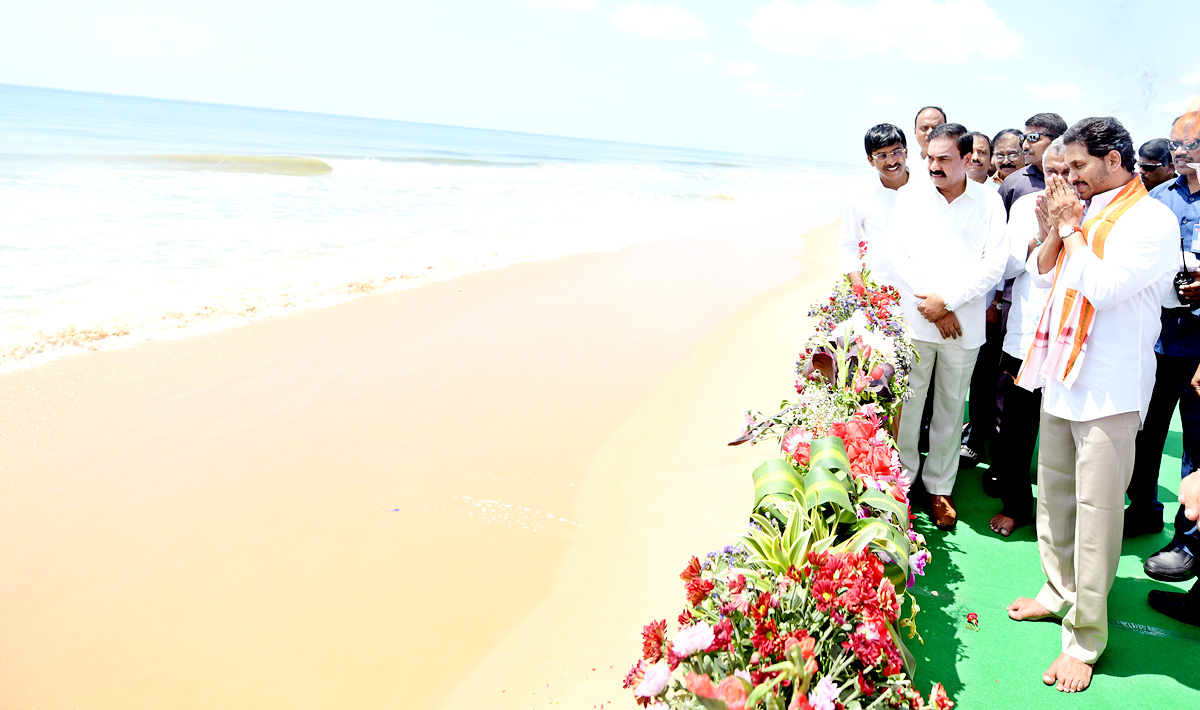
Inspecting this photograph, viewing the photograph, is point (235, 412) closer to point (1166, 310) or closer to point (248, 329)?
point (248, 329)

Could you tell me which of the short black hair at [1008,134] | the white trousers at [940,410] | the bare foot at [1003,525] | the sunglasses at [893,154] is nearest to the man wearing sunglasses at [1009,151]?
the short black hair at [1008,134]

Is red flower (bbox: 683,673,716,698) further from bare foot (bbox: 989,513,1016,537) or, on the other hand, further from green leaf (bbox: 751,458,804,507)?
bare foot (bbox: 989,513,1016,537)

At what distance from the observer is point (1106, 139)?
2389 mm

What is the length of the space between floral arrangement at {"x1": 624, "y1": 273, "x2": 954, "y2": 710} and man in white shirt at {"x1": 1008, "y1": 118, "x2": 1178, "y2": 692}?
1.97 ft

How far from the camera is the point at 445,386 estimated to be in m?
5.62

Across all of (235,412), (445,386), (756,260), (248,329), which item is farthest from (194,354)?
(756,260)

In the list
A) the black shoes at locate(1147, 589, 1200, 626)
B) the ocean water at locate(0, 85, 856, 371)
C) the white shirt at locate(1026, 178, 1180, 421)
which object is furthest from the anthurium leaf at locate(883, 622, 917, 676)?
the ocean water at locate(0, 85, 856, 371)

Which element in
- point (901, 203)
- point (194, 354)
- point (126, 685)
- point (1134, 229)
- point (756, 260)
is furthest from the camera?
point (756, 260)

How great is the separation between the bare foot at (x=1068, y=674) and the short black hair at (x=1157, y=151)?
2.77m

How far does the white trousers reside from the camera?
3.60m

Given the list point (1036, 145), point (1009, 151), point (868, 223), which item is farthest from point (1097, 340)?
point (1009, 151)

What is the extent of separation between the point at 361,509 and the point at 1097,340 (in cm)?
344

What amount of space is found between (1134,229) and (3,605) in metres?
4.65

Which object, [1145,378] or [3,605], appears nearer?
[1145,378]
